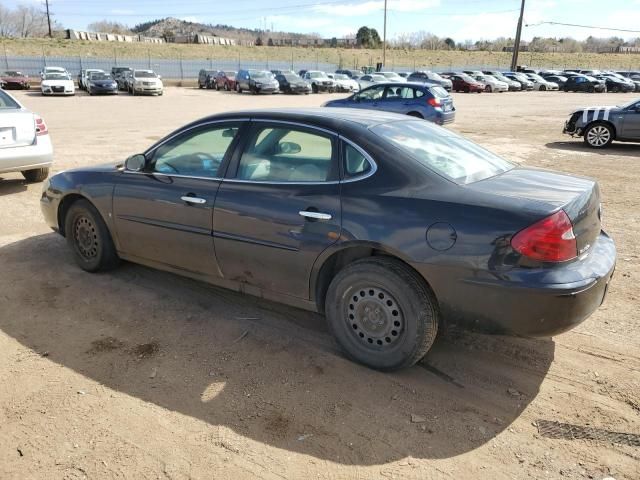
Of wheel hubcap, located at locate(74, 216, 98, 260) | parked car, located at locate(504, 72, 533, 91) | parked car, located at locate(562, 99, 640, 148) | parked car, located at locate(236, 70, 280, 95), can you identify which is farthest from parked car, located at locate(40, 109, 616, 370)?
parked car, located at locate(504, 72, 533, 91)

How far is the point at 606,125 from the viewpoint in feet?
46.1

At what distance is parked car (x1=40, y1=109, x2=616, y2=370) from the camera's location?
9.63ft

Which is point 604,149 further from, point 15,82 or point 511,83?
point 15,82

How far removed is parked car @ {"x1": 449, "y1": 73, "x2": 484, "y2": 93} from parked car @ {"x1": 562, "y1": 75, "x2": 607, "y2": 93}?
9253 millimetres

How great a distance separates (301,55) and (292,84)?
51.9m

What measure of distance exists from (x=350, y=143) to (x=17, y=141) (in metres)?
6.24

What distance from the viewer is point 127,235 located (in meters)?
4.54

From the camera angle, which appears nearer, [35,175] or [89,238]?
[89,238]

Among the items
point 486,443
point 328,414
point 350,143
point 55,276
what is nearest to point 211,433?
point 328,414

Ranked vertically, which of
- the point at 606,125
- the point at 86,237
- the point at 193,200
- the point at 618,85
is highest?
the point at 618,85

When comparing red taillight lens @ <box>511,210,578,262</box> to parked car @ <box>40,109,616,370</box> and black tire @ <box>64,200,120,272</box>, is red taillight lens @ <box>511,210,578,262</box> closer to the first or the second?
parked car @ <box>40,109,616,370</box>

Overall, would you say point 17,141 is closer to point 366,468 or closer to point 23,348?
point 23,348

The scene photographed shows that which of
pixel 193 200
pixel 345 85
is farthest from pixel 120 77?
pixel 193 200

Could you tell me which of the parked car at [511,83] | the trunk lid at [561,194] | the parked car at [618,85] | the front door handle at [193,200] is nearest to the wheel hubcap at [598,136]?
the trunk lid at [561,194]
